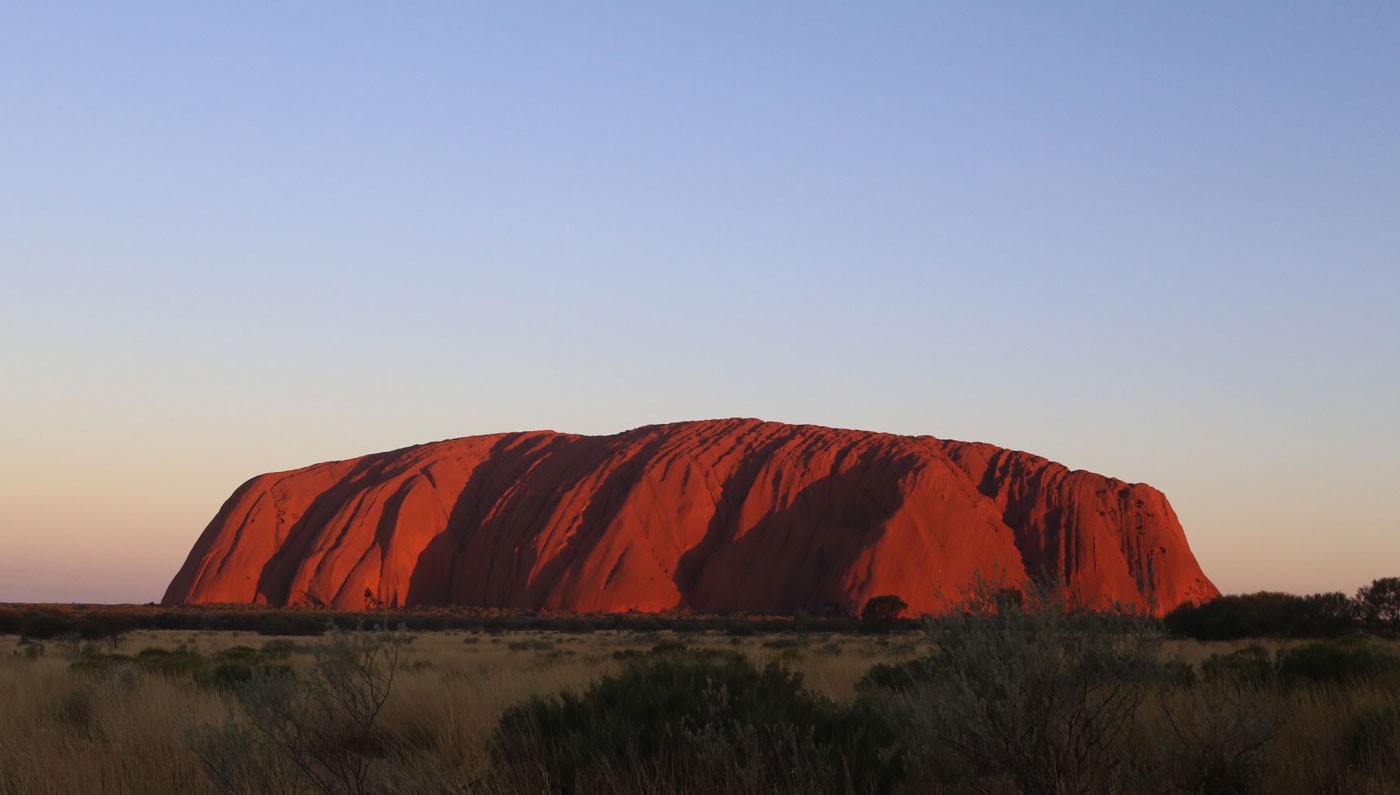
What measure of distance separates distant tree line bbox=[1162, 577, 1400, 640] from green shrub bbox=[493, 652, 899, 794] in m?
29.8

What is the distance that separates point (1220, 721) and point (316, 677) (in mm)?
4982

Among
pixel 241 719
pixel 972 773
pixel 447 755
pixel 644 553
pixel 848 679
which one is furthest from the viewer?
pixel 644 553

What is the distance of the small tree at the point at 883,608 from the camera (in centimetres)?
5209

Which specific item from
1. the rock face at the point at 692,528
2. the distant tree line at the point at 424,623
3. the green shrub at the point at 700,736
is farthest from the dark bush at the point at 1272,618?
the green shrub at the point at 700,736

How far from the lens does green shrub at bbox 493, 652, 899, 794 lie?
5250mm

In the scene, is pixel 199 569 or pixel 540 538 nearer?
pixel 540 538

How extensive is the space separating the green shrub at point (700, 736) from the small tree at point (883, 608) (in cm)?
4545

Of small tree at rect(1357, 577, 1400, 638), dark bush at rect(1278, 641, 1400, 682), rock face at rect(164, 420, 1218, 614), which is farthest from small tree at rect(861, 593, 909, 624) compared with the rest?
dark bush at rect(1278, 641, 1400, 682)

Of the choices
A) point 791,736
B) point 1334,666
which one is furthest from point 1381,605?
point 791,736

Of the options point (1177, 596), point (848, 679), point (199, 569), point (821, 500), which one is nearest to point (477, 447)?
point (199, 569)

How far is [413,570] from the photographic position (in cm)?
7094

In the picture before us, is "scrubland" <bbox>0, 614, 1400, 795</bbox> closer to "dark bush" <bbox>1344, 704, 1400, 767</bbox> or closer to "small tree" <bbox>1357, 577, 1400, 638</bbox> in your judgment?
"dark bush" <bbox>1344, 704, 1400, 767</bbox>

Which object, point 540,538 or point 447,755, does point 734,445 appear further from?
point 447,755

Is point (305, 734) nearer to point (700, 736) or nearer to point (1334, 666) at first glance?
point (700, 736)
